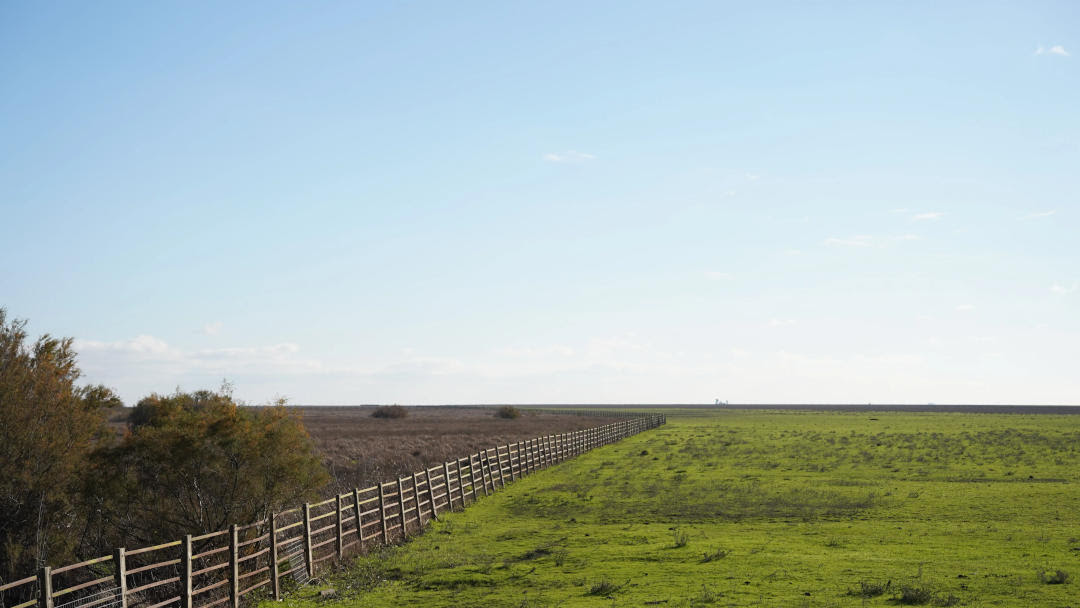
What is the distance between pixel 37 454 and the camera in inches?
786

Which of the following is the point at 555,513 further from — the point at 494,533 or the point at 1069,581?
the point at 1069,581

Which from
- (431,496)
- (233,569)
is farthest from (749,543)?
(233,569)

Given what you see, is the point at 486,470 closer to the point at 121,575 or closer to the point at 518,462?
the point at 518,462

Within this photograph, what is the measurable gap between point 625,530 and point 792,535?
4.02 meters

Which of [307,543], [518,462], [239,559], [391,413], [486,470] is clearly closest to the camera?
[239,559]

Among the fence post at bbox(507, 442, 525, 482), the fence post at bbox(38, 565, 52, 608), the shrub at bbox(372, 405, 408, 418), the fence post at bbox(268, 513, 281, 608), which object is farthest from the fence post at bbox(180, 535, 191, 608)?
the shrub at bbox(372, 405, 408, 418)

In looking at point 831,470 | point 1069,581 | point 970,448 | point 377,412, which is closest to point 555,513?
point 1069,581

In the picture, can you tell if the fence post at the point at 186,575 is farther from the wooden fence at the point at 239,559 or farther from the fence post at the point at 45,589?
the fence post at the point at 45,589

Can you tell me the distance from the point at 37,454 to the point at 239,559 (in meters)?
7.58

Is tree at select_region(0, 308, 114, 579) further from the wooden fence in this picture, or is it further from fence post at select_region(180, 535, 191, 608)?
fence post at select_region(180, 535, 191, 608)

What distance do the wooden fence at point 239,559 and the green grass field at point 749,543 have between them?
0.77 metres

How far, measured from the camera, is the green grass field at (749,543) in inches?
580

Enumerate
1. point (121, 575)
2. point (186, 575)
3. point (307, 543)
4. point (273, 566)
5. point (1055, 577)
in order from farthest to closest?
point (307, 543), point (273, 566), point (1055, 577), point (186, 575), point (121, 575)

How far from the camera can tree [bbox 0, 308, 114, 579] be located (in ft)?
64.2
